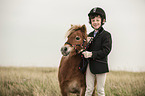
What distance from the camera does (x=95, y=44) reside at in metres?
3.64

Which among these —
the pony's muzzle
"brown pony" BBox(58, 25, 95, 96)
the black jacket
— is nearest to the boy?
the black jacket

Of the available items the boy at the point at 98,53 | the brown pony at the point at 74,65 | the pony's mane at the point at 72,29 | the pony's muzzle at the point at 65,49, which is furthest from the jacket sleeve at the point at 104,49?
the pony's mane at the point at 72,29

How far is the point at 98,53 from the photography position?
339cm

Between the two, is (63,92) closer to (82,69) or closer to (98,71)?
(82,69)

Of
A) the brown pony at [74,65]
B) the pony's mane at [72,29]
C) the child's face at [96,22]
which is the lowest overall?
the brown pony at [74,65]

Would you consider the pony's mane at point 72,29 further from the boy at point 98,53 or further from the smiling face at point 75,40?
the boy at point 98,53

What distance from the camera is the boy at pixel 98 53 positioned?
344 cm

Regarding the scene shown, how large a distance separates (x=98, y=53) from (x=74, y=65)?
2.68 ft

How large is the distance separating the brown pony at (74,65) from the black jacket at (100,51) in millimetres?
342

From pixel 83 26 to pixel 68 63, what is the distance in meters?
1.15

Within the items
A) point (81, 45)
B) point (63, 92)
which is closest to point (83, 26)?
point (81, 45)

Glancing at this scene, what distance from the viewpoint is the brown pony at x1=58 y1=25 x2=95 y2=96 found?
3656 millimetres

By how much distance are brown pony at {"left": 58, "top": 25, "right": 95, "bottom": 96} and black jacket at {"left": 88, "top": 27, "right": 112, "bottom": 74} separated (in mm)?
342

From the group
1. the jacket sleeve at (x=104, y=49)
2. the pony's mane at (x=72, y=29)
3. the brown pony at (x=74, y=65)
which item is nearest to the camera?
the jacket sleeve at (x=104, y=49)
